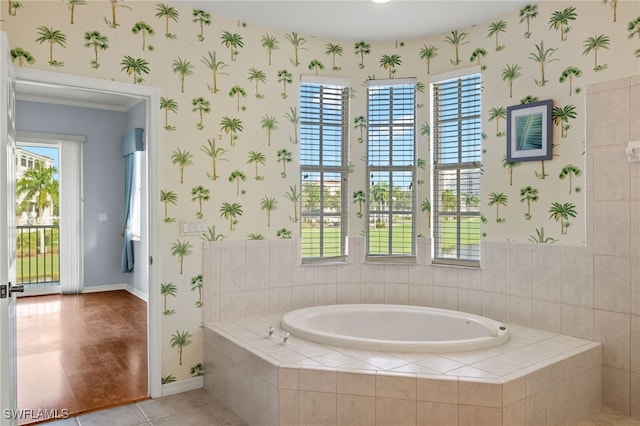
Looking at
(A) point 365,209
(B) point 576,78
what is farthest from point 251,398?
(B) point 576,78

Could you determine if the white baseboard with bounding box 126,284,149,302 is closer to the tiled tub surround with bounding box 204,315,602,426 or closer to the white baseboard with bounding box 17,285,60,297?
the white baseboard with bounding box 17,285,60,297

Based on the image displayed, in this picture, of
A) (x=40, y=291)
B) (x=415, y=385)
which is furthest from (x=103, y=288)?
(x=415, y=385)

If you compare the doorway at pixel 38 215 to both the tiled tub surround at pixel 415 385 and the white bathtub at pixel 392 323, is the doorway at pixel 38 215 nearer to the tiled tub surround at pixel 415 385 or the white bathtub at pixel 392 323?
the white bathtub at pixel 392 323

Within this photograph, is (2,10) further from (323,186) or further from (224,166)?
(323,186)

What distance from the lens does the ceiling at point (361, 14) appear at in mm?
3244

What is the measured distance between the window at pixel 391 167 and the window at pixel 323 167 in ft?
0.79

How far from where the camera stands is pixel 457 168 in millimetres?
3732

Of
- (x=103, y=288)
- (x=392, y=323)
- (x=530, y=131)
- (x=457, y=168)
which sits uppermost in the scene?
(x=530, y=131)

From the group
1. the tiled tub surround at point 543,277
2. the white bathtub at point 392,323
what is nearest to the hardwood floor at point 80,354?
the tiled tub surround at point 543,277

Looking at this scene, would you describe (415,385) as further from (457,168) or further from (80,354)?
(80,354)

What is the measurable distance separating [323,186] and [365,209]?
0.43 meters

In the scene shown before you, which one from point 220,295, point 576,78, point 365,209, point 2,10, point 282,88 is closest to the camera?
point 2,10

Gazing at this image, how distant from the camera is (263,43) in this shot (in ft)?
12.1

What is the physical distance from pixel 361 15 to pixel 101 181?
4939 millimetres
